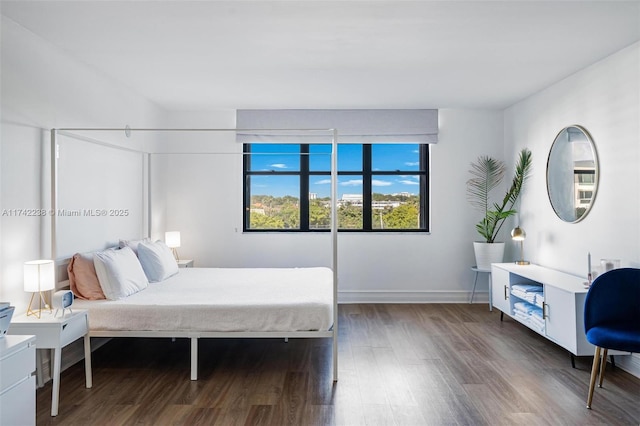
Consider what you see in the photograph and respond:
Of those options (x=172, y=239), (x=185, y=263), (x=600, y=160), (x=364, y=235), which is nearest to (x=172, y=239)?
(x=172, y=239)

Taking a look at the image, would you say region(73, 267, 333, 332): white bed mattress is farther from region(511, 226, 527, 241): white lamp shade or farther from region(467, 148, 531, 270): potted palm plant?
region(467, 148, 531, 270): potted palm plant

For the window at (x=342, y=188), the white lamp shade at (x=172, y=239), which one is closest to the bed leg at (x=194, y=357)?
the white lamp shade at (x=172, y=239)

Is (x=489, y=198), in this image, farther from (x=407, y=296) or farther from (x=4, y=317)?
(x=4, y=317)

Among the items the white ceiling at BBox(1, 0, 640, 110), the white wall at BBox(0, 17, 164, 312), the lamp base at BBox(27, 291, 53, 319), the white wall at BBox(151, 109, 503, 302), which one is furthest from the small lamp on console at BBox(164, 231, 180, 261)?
the lamp base at BBox(27, 291, 53, 319)

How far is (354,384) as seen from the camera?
308cm

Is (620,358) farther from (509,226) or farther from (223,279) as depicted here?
(223,279)

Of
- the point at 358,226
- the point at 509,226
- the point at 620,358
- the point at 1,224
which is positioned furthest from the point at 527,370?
the point at 1,224

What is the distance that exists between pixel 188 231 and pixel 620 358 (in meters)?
4.74

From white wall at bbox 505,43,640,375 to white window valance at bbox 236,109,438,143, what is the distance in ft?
4.27

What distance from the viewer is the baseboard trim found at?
5.62 meters

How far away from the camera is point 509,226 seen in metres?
5.49

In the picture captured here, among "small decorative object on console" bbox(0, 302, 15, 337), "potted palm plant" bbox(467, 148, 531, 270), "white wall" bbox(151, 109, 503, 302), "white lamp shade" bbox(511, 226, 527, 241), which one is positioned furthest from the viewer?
"white wall" bbox(151, 109, 503, 302)

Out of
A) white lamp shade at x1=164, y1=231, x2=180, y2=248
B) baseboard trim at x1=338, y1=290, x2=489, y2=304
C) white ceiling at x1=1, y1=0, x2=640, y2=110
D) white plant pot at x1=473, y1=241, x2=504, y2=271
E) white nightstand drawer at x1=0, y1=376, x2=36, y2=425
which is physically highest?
white ceiling at x1=1, y1=0, x2=640, y2=110

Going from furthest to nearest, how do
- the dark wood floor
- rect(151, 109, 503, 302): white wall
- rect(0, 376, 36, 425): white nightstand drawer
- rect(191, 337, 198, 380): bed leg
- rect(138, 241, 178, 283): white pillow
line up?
rect(151, 109, 503, 302): white wall
rect(138, 241, 178, 283): white pillow
rect(191, 337, 198, 380): bed leg
the dark wood floor
rect(0, 376, 36, 425): white nightstand drawer
